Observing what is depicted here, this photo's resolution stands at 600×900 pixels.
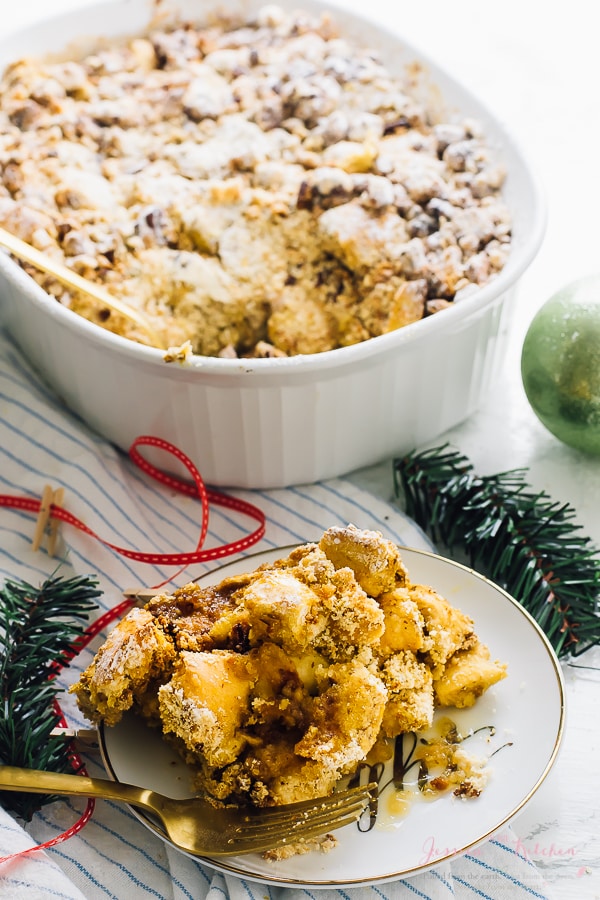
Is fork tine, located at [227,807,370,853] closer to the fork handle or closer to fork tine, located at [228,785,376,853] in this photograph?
fork tine, located at [228,785,376,853]

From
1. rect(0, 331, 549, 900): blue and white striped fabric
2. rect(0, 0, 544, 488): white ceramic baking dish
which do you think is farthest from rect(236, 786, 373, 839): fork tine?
rect(0, 0, 544, 488): white ceramic baking dish

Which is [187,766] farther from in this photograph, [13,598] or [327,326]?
[327,326]

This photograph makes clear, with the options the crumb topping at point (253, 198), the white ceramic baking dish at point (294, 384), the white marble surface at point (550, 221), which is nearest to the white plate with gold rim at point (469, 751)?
the white marble surface at point (550, 221)

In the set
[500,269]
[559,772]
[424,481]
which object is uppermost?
[500,269]

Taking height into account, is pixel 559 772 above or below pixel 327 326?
below

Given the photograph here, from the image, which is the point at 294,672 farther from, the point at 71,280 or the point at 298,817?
the point at 71,280

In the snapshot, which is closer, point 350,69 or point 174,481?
point 174,481

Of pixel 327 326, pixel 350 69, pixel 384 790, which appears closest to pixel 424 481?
pixel 327 326

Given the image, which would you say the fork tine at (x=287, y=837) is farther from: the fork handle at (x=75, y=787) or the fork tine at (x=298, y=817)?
the fork handle at (x=75, y=787)
